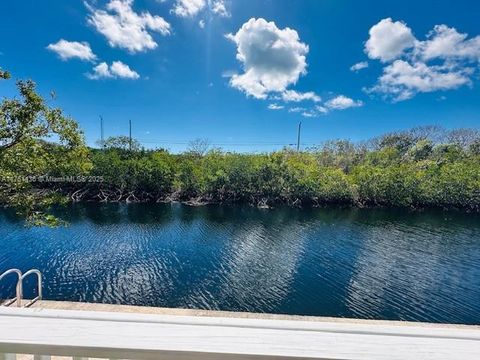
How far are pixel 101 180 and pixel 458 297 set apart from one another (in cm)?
3172

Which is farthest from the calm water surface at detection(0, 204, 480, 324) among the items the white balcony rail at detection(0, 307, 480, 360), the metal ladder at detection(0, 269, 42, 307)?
the white balcony rail at detection(0, 307, 480, 360)

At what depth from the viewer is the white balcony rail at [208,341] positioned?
76 centimetres

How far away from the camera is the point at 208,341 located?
78cm

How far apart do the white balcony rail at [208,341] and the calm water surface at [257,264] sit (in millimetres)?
10139

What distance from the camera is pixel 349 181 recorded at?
3438cm

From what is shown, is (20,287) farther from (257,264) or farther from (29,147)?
(257,264)

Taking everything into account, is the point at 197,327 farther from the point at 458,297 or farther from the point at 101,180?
the point at 101,180

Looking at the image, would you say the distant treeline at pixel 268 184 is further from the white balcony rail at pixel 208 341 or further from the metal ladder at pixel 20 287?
the white balcony rail at pixel 208 341

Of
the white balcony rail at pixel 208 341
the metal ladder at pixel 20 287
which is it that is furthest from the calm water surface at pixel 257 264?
the white balcony rail at pixel 208 341

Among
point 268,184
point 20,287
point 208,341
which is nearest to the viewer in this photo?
point 208,341

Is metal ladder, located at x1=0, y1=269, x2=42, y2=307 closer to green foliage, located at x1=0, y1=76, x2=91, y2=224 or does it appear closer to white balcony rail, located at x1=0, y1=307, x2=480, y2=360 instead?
green foliage, located at x1=0, y1=76, x2=91, y2=224

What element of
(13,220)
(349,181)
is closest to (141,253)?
(13,220)

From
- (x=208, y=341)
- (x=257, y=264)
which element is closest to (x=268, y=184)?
(x=257, y=264)

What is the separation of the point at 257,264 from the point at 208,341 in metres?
14.0
